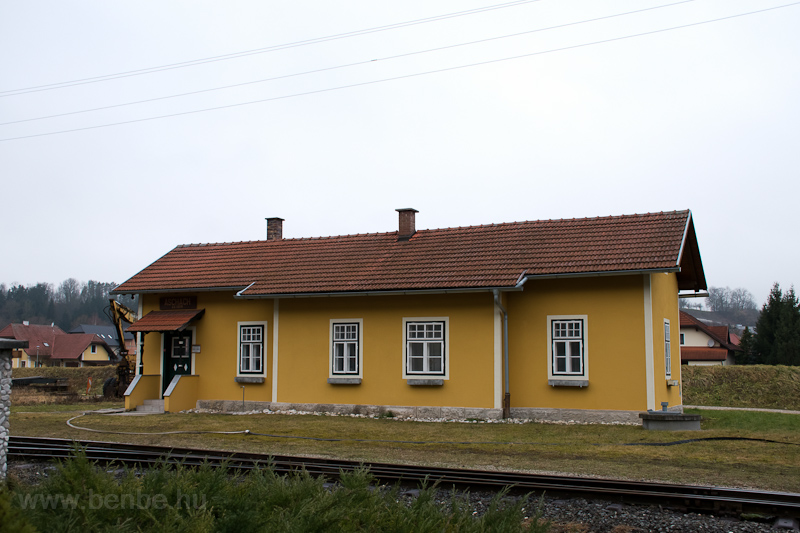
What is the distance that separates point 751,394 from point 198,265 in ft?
68.5

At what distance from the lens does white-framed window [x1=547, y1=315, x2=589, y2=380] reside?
17.1 meters

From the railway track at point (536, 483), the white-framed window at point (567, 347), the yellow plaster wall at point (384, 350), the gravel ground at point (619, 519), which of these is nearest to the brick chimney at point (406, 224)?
the yellow plaster wall at point (384, 350)

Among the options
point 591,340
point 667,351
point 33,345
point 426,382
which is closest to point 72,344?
point 33,345

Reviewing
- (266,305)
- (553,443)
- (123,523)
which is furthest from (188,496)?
(266,305)

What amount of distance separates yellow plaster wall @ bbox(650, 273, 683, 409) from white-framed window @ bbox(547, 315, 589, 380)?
64.8 inches

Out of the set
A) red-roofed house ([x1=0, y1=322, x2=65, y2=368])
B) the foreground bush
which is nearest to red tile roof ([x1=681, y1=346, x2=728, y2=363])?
the foreground bush

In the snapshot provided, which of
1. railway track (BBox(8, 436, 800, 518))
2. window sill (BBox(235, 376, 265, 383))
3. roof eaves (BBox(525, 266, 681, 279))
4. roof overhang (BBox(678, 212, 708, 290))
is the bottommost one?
railway track (BBox(8, 436, 800, 518))

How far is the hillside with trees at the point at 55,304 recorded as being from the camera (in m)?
110

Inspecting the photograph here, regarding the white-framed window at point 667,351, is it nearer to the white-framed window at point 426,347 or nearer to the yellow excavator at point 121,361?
the white-framed window at point 426,347

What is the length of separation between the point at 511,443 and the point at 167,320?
12.3m

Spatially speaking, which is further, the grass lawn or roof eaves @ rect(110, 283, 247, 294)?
roof eaves @ rect(110, 283, 247, 294)

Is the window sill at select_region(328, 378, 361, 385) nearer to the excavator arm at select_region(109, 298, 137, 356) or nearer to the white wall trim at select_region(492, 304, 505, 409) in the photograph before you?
the white wall trim at select_region(492, 304, 505, 409)

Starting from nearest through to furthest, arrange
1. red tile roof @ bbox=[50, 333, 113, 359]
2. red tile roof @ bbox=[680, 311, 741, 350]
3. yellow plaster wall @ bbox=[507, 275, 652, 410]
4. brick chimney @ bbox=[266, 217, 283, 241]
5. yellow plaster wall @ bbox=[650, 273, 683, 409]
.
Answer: yellow plaster wall @ bbox=[507, 275, 652, 410]
yellow plaster wall @ bbox=[650, 273, 683, 409]
brick chimney @ bbox=[266, 217, 283, 241]
red tile roof @ bbox=[680, 311, 741, 350]
red tile roof @ bbox=[50, 333, 113, 359]

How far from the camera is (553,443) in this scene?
1336 cm
